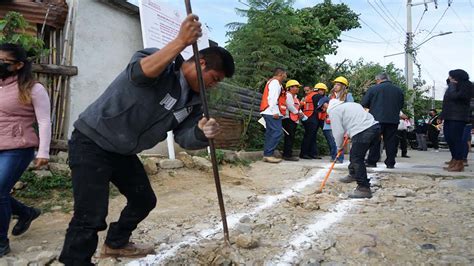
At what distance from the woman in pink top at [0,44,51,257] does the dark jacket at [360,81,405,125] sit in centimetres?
575

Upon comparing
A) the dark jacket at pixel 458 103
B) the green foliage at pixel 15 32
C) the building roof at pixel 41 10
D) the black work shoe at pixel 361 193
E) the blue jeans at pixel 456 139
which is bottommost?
the black work shoe at pixel 361 193

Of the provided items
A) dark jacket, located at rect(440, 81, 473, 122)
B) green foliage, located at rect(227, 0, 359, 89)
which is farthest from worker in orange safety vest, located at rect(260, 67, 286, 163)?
dark jacket, located at rect(440, 81, 473, 122)

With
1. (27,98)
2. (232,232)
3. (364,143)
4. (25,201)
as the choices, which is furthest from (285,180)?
(27,98)

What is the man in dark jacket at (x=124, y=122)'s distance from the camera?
2.44 meters

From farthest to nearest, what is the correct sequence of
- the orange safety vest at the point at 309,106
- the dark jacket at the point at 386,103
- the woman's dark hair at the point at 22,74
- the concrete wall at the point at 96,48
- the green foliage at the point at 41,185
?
the orange safety vest at the point at 309,106
the dark jacket at the point at 386,103
the concrete wall at the point at 96,48
the green foliage at the point at 41,185
the woman's dark hair at the point at 22,74

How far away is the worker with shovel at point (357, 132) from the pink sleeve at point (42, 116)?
358 cm

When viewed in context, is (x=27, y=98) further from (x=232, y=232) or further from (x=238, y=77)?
(x=238, y=77)

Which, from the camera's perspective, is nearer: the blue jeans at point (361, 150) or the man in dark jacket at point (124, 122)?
the man in dark jacket at point (124, 122)

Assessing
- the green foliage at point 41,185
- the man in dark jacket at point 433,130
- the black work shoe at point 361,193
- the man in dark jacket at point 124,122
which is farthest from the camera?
the man in dark jacket at point 433,130

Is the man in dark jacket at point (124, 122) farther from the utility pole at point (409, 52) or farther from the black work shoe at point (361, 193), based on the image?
the utility pole at point (409, 52)

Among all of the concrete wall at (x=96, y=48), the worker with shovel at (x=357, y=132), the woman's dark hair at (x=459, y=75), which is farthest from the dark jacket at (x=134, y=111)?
the woman's dark hair at (x=459, y=75)

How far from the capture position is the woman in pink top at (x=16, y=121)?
10.2ft

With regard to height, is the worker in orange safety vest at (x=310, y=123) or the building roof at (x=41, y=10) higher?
the building roof at (x=41, y=10)

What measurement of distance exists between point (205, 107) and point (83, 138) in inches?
32.3
